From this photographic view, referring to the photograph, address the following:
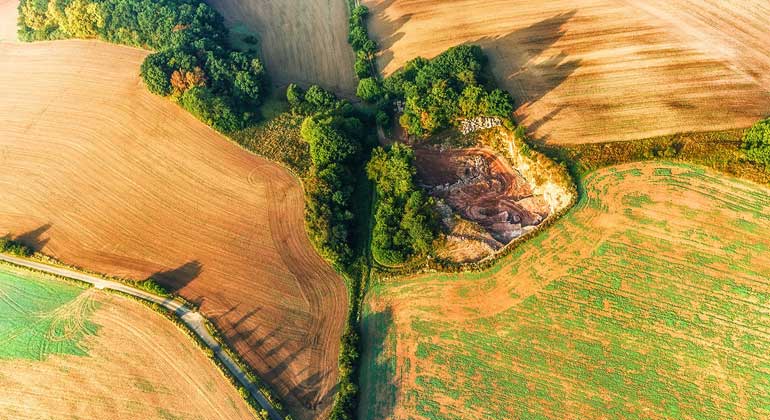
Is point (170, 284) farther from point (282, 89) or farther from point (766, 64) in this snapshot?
point (766, 64)

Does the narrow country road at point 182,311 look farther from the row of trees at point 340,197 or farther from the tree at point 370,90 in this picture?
the tree at point 370,90

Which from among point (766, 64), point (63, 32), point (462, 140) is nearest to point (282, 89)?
point (462, 140)

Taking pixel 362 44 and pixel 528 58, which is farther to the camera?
pixel 362 44

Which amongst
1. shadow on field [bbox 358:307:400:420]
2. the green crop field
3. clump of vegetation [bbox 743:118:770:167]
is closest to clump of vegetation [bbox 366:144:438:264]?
shadow on field [bbox 358:307:400:420]

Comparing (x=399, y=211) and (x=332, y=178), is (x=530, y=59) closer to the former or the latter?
(x=399, y=211)

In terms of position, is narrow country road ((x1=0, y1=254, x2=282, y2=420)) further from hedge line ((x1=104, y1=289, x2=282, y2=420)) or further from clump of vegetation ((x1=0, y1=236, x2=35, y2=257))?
clump of vegetation ((x1=0, y1=236, x2=35, y2=257))

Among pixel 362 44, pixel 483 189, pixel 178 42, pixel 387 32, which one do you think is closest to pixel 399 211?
pixel 483 189

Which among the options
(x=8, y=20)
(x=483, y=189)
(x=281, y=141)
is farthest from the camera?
(x=8, y=20)
